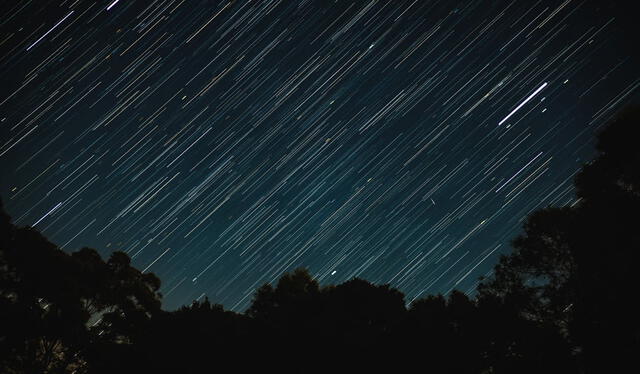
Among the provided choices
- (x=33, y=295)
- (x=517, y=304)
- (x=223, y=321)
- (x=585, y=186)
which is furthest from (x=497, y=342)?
(x=33, y=295)

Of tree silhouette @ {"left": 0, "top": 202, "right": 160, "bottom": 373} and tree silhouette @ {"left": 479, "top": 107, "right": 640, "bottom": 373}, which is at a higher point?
tree silhouette @ {"left": 0, "top": 202, "right": 160, "bottom": 373}

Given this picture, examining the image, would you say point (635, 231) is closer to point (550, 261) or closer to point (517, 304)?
point (550, 261)

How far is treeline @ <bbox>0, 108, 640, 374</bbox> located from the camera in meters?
9.99

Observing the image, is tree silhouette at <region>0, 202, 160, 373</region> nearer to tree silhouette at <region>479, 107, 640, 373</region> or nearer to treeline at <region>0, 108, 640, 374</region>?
treeline at <region>0, 108, 640, 374</region>

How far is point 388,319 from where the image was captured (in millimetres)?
13352

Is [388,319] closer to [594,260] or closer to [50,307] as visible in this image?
[594,260]

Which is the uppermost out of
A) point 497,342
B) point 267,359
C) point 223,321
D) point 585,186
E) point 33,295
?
point 33,295

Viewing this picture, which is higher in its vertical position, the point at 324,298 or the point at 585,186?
the point at 324,298

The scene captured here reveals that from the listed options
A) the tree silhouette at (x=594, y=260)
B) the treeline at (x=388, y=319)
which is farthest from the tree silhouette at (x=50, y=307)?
the tree silhouette at (x=594, y=260)

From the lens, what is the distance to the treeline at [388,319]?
999cm

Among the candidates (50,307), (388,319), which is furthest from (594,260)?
(50,307)

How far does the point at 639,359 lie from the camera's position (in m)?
8.69

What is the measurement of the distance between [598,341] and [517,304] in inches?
103

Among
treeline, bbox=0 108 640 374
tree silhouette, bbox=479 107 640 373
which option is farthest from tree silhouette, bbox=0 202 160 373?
tree silhouette, bbox=479 107 640 373
